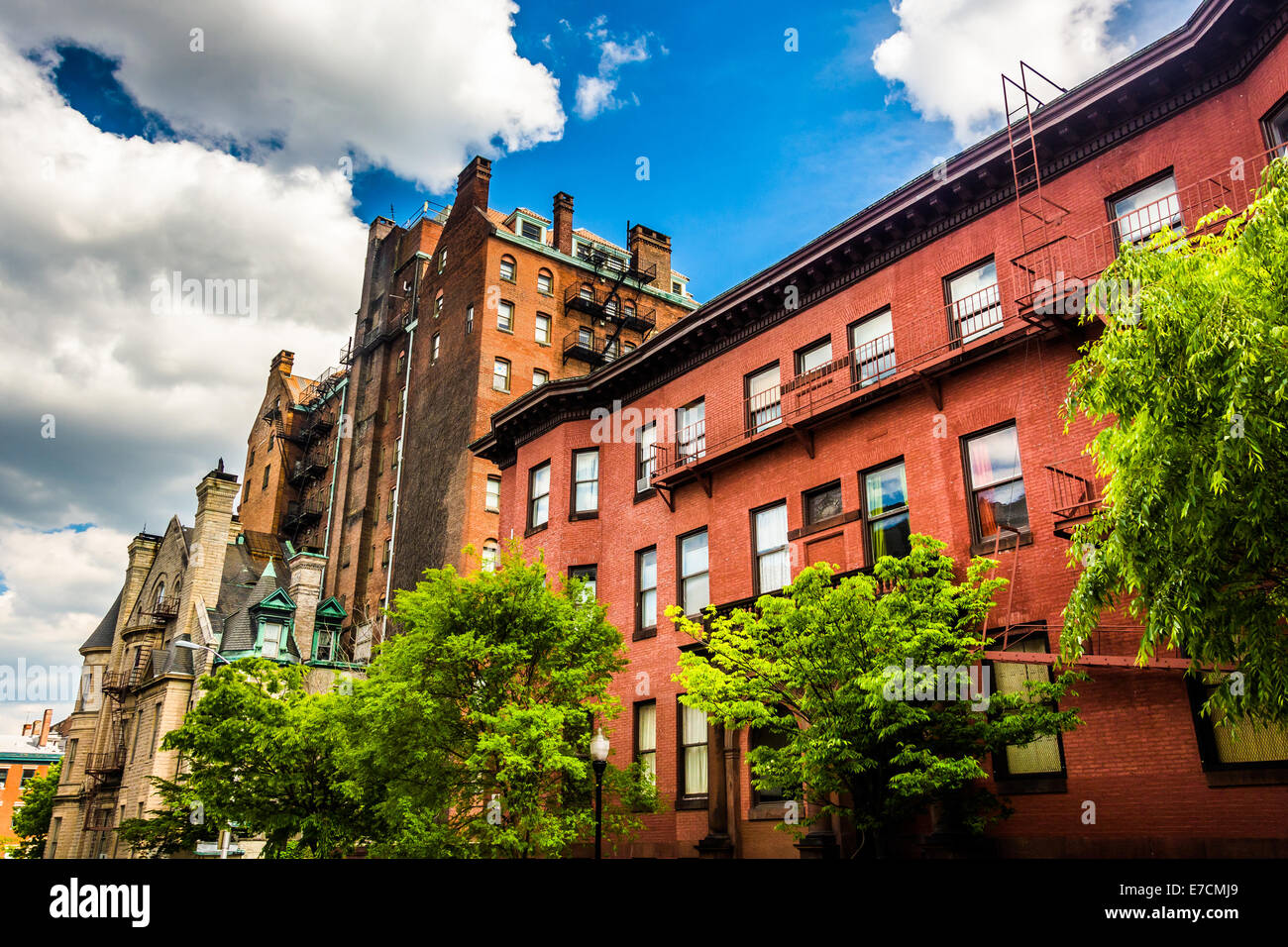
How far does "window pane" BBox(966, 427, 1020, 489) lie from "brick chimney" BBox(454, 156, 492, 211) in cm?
4145

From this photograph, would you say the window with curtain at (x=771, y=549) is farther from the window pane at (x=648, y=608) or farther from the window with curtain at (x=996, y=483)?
the window with curtain at (x=996, y=483)

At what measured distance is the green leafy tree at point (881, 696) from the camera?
49.5 feet

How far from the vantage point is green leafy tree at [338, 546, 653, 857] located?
63.9 ft

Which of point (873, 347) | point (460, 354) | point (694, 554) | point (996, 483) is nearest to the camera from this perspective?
point (996, 483)

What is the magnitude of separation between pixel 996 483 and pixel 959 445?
1272 mm

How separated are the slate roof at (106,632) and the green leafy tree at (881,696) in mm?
53684

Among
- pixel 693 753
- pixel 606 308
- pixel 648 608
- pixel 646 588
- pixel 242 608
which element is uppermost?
pixel 606 308

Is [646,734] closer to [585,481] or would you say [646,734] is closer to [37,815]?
[585,481]

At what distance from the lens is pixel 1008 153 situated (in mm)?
19875

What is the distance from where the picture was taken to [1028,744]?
55.4 feet

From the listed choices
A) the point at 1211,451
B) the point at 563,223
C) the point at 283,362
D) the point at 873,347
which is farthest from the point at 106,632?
the point at 1211,451

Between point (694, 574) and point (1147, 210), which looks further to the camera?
point (694, 574)
